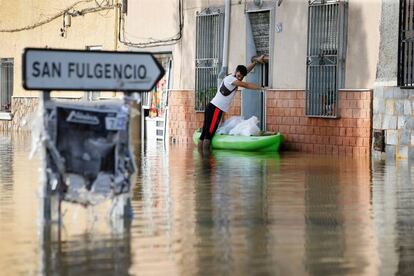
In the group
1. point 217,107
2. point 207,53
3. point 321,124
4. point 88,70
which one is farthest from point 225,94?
point 88,70

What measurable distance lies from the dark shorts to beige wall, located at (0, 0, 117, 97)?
7.83 metres

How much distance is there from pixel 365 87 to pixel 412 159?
2.20 metres

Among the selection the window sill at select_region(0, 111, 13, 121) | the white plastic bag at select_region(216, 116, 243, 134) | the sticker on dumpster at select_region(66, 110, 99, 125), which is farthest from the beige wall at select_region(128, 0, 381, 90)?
the sticker on dumpster at select_region(66, 110, 99, 125)

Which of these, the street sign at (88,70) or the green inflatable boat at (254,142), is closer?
the street sign at (88,70)

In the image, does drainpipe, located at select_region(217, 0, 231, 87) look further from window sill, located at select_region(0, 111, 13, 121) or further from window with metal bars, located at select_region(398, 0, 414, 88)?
window sill, located at select_region(0, 111, 13, 121)

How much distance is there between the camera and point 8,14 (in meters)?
37.9

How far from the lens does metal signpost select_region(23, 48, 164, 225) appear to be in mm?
9891

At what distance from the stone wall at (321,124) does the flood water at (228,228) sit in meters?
4.92

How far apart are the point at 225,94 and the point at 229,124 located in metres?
1.11

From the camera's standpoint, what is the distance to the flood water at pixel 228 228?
8.55m

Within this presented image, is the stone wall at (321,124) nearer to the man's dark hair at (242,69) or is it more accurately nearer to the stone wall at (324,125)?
the stone wall at (324,125)

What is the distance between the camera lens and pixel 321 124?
2347 cm

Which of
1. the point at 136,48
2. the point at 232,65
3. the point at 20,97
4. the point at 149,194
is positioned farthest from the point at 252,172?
the point at 20,97

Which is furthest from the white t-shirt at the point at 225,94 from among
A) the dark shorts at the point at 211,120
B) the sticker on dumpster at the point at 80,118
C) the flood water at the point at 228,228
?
the sticker on dumpster at the point at 80,118
